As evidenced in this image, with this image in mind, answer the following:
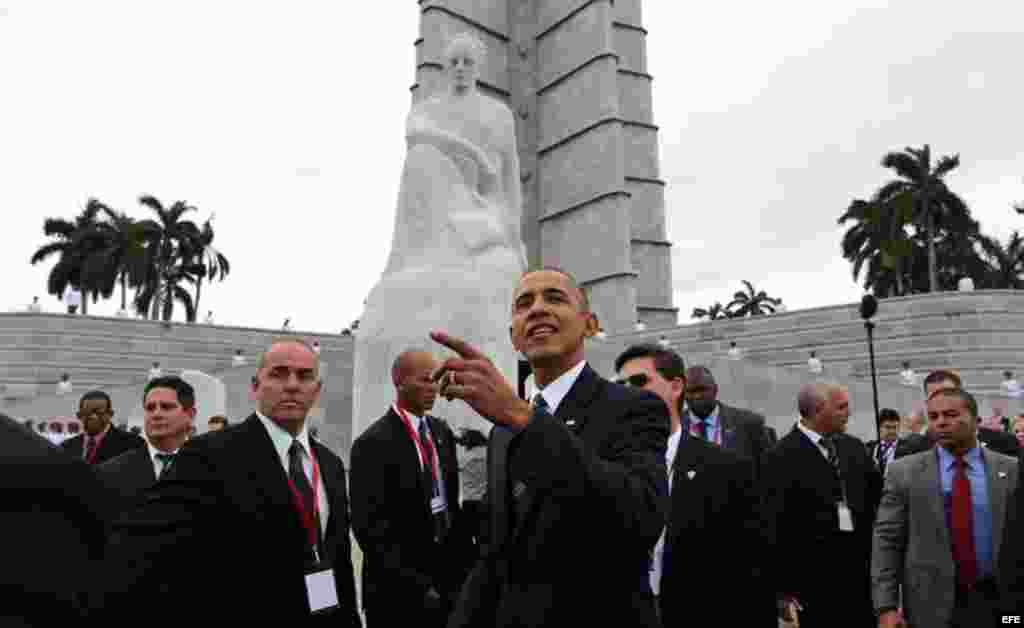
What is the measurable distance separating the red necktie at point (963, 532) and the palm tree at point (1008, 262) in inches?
1835

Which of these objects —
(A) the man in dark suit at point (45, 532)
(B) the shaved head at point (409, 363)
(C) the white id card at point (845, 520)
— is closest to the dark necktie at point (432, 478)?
(B) the shaved head at point (409, 363)

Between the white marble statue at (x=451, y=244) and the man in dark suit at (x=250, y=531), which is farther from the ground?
the white marble statue at (x=451, y=244)

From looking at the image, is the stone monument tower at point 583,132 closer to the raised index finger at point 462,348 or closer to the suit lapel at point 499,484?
the suit lapel at point 499,484

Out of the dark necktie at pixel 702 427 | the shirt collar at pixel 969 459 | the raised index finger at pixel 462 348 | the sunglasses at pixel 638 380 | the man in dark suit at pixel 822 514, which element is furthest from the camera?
the dark necktie at pixel 702 427

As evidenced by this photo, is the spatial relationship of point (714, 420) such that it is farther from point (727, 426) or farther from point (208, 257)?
point (208, 257)

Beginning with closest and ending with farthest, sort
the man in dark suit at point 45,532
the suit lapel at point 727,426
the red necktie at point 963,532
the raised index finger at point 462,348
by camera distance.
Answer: the man in dark suit at point 45,532 → the raised index finger at point 462,348 → the red necktie at point 963,532 → the suit lapel at point 727,426

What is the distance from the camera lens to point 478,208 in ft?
32.7

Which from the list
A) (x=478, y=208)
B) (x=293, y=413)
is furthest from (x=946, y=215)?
(x=293, y=413)

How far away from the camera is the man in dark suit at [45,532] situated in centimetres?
75

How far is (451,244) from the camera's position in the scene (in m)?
9.69

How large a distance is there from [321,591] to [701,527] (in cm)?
160

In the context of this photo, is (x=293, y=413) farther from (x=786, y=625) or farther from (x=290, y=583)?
(x=786, y=625)

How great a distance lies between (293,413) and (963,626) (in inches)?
114

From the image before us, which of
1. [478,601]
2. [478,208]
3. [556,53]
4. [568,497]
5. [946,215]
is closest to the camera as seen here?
[568,497]
